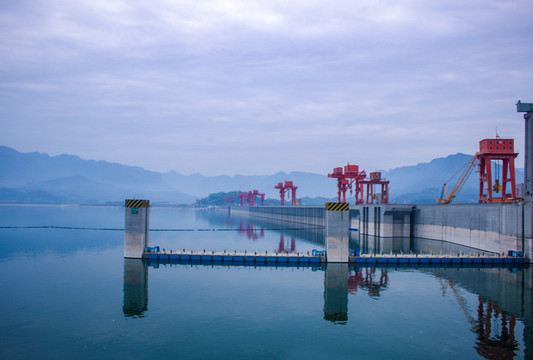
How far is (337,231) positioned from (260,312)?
2410 centimetres

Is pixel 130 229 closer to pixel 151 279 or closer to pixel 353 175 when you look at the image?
pixel 151 279

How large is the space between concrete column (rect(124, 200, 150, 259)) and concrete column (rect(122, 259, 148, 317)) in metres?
1.57

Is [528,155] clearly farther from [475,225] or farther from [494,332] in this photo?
[494,332]

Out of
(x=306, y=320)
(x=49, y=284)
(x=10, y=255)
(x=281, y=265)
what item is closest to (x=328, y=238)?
(x=281, y=265)

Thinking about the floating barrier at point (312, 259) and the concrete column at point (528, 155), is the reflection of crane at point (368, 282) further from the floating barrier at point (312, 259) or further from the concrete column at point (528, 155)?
the concrete column at point (528, 155)

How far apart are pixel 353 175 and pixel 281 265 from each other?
259ft

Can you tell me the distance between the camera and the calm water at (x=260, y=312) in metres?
28.6

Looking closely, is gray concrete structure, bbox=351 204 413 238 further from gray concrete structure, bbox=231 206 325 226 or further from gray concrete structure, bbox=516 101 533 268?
gray concrete structure, bbox=516 101 533 268

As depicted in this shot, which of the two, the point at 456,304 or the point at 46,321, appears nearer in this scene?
the point at 46,321

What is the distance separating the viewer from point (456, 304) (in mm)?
40625

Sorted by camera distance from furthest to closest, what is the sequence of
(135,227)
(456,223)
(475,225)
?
(456,223)
(475,225)
(135,227)

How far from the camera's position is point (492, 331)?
32.5 meters

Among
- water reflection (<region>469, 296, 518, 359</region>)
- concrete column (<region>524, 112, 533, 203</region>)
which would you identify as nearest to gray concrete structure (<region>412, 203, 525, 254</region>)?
concrete column (<region>524, 112, 533, 203</region>)

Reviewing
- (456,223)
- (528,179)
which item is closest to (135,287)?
(528,179)
